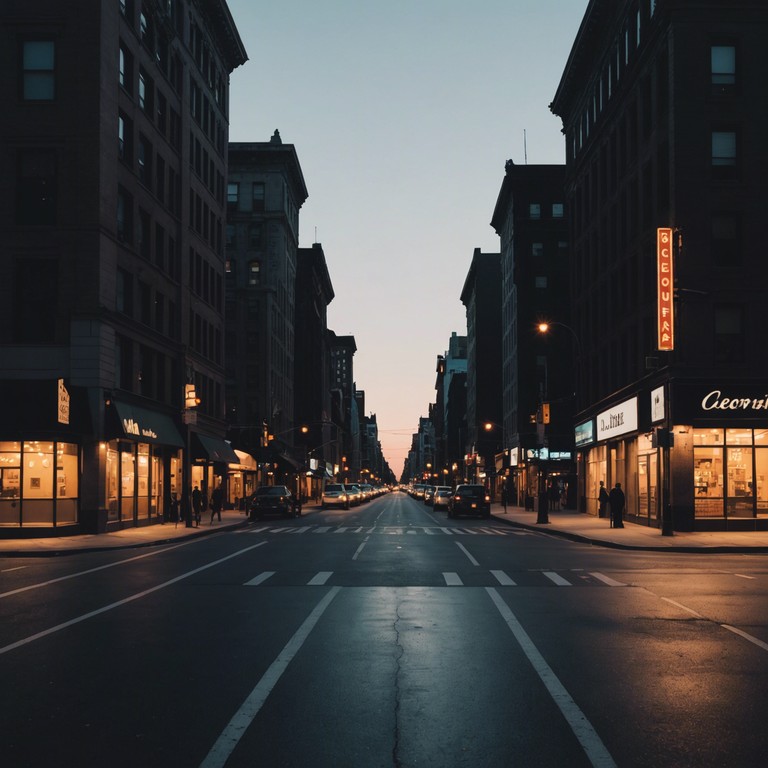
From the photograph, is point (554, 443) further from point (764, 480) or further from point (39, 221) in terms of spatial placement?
point (39, 221)

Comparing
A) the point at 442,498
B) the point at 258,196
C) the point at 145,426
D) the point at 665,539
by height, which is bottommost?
the point at 442,498

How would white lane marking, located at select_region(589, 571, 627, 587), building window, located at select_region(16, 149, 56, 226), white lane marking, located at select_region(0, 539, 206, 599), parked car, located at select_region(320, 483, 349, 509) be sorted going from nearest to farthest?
white lane marking, located at select_region(0, 539, 206, 599) < white lane marking, located at select_region(589, 571, 627, 587) < building window, located at select_region(16, 149, 56, 226) < parked car, located at select_region(320, 483, 349, 509)

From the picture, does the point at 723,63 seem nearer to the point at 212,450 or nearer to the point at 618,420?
the point at 618,420

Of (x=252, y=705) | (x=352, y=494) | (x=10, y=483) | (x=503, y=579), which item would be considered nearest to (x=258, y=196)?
(x=352, y=494)

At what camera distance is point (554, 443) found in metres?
90.8

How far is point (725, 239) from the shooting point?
38625 mm

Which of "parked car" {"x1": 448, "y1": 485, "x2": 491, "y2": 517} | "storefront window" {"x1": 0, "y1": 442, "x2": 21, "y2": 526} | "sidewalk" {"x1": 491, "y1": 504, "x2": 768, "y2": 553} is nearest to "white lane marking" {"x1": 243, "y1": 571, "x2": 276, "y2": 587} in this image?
"sidewalk" {"x1": 491, "y1": 504, "x2": 768, "y2": 553}

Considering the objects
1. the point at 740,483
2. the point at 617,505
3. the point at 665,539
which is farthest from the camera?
the point at 617,505

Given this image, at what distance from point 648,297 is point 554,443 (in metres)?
48.0

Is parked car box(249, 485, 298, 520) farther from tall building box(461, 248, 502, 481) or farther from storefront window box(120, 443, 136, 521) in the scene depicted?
tall building box(461, 248, 502, 481)

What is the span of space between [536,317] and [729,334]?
54784 millimetres

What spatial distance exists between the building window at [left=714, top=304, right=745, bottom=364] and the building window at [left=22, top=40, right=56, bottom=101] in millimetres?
28262

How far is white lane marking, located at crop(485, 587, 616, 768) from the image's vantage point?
7.05m

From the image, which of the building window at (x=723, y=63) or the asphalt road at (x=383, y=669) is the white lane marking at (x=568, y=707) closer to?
the asphalt road at (x=383, y=669)
